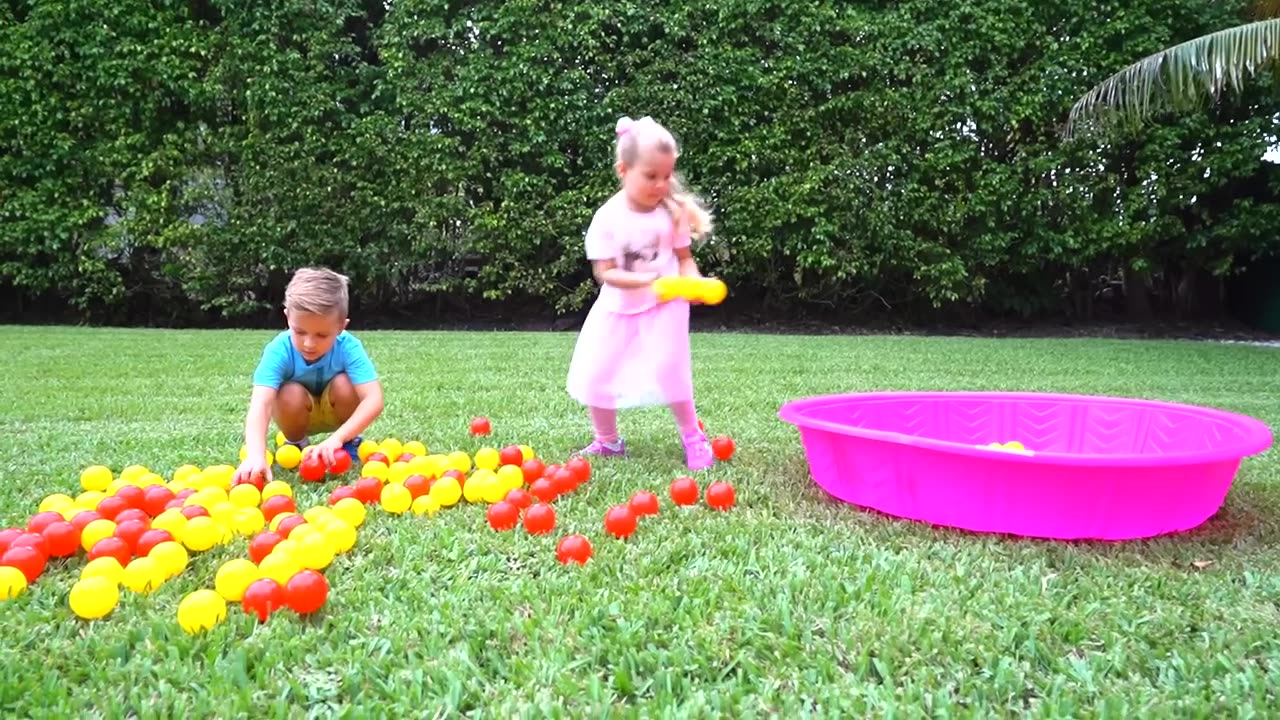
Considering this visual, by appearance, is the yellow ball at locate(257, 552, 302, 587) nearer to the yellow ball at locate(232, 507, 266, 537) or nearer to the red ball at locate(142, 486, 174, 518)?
the yellow ball at locate(232, 507, 266, 537)

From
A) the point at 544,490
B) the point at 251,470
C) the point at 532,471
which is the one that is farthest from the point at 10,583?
the point at 532,471

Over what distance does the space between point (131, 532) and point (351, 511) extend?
47cm

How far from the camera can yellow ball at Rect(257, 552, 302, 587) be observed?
5.91 feet

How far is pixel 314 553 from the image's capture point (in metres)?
1.89

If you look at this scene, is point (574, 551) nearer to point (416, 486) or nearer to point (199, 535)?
point (416, 486)

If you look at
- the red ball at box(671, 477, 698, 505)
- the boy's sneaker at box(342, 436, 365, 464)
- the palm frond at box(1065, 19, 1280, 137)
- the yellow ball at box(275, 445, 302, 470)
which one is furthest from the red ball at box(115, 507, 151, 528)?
the palm frond at box(1065, 19, 1280, 137)

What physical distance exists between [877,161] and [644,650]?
7.69 meters

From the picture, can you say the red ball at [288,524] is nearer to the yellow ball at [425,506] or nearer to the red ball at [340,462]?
the yellow ball at [425,506]

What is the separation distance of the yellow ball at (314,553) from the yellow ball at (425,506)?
491mm

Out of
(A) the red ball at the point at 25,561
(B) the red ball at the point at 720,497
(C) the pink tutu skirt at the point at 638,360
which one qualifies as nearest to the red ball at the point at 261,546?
(A) the red ball at the point at 25,561

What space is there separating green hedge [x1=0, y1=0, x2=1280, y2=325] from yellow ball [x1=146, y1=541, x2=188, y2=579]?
6942mm

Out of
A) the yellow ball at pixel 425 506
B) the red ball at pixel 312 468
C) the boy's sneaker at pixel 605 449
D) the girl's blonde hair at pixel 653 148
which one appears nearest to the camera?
the yellow ball at pixel 425 506

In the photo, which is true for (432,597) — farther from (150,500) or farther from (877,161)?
(877,161)

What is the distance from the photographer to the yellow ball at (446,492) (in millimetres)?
2488
